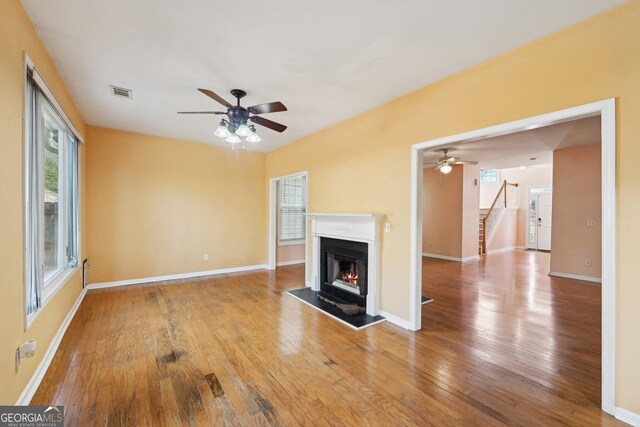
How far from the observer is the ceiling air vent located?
324 centimetres

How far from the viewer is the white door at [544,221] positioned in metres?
9.61

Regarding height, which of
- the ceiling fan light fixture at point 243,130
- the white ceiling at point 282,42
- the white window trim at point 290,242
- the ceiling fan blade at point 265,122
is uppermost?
the white ceiling at point 282,42

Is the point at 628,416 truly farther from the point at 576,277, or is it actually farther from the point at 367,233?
the point at 576,277

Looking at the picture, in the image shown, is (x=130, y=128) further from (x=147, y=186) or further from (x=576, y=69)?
(x=576, y=69)

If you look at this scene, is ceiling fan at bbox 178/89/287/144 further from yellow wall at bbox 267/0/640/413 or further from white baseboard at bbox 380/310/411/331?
white baseboard at bbox 380/310/411/331

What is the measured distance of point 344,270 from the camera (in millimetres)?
4625

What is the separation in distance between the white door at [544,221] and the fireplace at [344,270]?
9.03 meters

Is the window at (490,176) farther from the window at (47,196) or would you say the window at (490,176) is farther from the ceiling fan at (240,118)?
the window at (47,196)

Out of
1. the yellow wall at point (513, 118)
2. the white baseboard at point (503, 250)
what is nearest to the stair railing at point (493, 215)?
the white baseboard at point (503, 250)

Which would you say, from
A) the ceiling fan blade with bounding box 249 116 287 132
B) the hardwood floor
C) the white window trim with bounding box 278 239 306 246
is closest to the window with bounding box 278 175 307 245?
the white window trim with bounding box 278 239 306 246

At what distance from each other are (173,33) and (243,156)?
404 centimetres

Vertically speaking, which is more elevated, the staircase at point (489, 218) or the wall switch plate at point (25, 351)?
the staircase at point (489, 218)

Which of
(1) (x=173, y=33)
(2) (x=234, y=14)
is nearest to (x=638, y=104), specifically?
(2) (x=234, y=14)

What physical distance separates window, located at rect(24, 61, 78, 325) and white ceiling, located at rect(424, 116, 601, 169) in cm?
466
